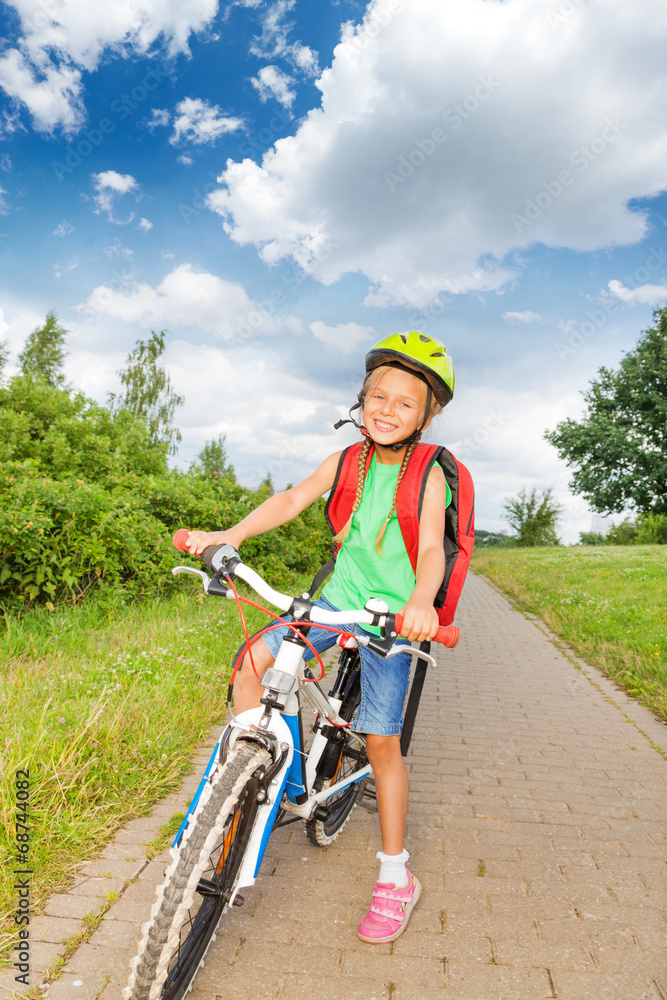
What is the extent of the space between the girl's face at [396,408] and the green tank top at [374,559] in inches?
6.2

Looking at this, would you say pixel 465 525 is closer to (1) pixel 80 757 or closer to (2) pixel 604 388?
(1) pixel 80 757

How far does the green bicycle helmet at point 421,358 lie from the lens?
8.75 feet

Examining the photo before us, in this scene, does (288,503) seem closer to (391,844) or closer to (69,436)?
(391,844)

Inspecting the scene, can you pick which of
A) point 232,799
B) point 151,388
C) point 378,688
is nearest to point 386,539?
point 378,688

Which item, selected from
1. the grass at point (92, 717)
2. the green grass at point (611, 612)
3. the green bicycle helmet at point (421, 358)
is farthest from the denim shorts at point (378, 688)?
the green grass at point (611, 612)

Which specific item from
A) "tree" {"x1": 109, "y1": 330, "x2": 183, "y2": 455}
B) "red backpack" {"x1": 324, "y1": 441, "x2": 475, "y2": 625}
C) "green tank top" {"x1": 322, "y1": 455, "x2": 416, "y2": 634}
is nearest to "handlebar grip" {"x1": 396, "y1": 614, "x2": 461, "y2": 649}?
"red backpack" {"x1": 324, "y1": 441, "x2": 475, "y2": 625}

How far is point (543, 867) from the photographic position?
3207 millimetres

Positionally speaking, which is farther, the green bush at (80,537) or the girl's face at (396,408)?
the green bush at (80,537)

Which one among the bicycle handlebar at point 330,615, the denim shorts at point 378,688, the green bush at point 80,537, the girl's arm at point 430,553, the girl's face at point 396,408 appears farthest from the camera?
the green bush at point 80,537

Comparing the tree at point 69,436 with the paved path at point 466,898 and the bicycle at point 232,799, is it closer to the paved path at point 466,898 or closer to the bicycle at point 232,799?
the paved path at point 466,898

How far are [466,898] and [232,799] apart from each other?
5.03ft

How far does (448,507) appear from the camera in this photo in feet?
8.91

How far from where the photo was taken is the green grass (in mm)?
7297

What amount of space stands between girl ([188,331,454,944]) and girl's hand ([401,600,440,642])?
1.37 feet
